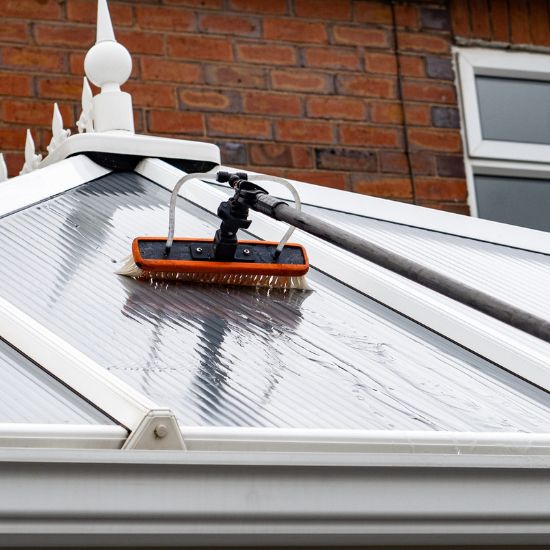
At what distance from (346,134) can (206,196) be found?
2507 millimetres

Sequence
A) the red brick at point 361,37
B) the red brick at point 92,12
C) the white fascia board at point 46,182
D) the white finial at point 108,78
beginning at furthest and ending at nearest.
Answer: the red brick at point 361,37, the red brick at point 92,12, the white finial at point 108,78, the white fascia board at point 46,182

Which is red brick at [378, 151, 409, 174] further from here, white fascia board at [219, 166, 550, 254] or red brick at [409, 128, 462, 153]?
white fascia board at [219, 166, 550, 254]

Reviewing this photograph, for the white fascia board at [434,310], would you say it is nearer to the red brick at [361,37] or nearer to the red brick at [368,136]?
the red brick at [368,136]

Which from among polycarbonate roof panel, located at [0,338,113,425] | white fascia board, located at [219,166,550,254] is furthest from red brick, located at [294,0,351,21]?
polycarbonate roof panel, located at [0,338,113,425]

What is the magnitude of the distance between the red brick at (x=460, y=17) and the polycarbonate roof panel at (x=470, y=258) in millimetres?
2579

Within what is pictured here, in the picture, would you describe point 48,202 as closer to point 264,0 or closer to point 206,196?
point 206,196

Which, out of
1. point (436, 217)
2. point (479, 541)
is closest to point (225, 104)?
point (436, 217)

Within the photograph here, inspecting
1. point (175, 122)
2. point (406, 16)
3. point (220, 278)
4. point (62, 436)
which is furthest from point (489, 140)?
point (62, 436)

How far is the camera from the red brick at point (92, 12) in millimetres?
6160

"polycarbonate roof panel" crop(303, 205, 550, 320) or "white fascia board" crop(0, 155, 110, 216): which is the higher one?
"white fascia board" crop(0, 155, 110, 216)

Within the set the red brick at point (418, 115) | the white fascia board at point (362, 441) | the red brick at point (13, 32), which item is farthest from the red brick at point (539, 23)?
the white fascia board at point (362, 441)

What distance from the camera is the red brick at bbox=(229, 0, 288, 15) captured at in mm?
6461

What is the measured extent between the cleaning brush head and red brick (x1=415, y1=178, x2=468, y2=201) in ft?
10.0

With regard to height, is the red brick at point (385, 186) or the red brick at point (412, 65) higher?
the red brick at point (412, 65)
